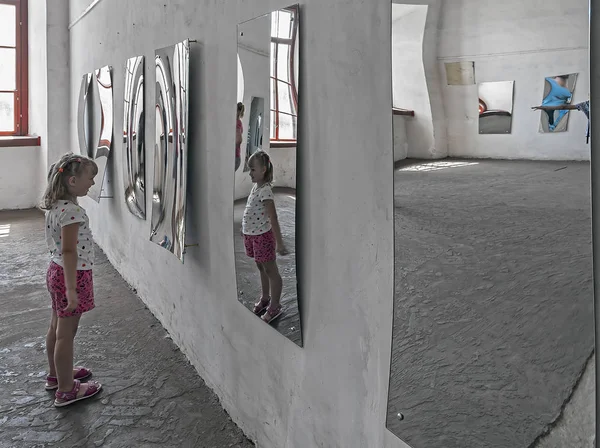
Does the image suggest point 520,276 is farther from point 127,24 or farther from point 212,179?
point 127,24

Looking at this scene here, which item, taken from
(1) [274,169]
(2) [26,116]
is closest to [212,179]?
(1) [274,169]

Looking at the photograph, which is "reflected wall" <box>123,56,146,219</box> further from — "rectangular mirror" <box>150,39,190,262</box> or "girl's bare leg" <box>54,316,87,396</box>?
"girl's bare leg" <box>54,316,87,396</box>

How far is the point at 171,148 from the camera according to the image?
9.66 ft

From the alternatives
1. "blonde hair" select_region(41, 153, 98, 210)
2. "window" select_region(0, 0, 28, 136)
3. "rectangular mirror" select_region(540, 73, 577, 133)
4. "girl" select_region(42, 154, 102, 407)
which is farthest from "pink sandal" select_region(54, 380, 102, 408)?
"window" select_region(0, 0, 28, 136)

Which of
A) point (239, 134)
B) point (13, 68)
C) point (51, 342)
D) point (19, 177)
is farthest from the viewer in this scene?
point (13, 68)

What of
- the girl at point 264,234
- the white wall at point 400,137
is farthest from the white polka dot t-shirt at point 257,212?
the white wall at point 400,137

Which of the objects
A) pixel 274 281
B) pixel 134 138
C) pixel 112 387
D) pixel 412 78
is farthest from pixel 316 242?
pixel 134 138

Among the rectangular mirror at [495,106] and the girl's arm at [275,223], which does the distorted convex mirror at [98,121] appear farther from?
the rectangular mirror at [495,106]

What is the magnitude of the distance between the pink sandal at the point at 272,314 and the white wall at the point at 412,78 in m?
0.79

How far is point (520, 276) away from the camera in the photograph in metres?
1.05

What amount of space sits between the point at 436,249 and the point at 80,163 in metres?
1.87

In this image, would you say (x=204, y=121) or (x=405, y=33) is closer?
(x=405, y=33)

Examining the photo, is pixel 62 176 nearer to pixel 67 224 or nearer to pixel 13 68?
pixel 67 224

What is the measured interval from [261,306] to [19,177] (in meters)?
7.01
